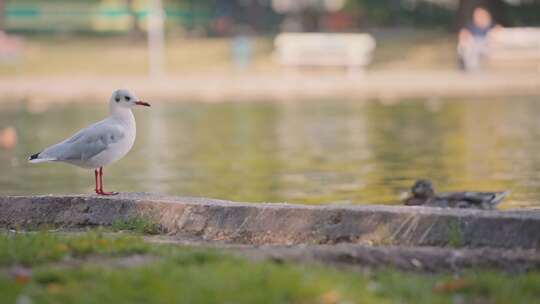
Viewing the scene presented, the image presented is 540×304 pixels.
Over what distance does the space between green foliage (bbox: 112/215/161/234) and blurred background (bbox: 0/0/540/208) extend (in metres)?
4.80

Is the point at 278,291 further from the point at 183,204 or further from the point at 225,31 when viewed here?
the point at 225,31

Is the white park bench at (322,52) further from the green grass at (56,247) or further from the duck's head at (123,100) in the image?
the green grass at (56,247)

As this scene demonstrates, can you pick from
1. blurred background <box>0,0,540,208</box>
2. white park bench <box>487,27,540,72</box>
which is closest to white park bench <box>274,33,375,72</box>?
blurred background <box>0,0,540,208</box>

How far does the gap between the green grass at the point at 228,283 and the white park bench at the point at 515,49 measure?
105 ft

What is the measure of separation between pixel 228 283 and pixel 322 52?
32.9 m

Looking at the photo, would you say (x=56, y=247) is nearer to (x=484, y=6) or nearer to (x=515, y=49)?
(x=515, y=49)

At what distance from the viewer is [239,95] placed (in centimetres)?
3136

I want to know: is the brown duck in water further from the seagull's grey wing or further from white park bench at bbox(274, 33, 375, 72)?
white park bench at bbox(274, 33, 375, 72)

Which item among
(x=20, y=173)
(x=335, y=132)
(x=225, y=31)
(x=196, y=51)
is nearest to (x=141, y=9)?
(x=225, y=31)

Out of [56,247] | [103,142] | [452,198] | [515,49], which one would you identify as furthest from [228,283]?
[515,49]

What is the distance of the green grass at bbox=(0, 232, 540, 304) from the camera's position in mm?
6379

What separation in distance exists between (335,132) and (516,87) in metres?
10.6

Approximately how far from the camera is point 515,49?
128ft

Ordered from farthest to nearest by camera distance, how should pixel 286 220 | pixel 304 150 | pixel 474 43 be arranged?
pixel 474 43 → pixel 304 150 → pixel 286 220
